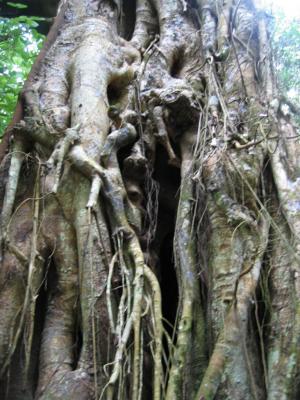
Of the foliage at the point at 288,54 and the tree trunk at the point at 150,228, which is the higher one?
the foliage at the point at 288,54

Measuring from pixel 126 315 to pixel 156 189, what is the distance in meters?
0.84

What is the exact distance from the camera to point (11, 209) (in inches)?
90.0

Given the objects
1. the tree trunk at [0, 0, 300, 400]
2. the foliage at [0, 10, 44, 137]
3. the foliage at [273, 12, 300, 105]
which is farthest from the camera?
the foliage at [0, 10, 44, 137]

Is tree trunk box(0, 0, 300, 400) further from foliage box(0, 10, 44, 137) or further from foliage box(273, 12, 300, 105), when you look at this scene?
foliage box(0, 10, 44, 137)

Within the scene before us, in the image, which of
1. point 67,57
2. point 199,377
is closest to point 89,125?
point 67,57

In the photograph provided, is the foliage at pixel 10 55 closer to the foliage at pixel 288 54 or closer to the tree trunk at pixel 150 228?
the tree trunk at pixel 150 228

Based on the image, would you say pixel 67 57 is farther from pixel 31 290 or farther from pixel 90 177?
pixel 31 290

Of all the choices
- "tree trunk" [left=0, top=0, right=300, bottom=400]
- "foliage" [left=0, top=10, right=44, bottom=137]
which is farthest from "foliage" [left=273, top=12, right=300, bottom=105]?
"foliage" [left=0, top=10, right=44, bottom=137]

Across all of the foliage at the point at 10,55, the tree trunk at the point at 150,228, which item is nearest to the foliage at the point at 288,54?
the tree trunk at the point at 150,228

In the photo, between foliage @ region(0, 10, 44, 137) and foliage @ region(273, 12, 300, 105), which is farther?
foliage @ region(0, 10, 44, 137)

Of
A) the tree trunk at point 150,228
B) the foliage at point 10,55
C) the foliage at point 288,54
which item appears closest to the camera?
the tree trunk at point 150,228

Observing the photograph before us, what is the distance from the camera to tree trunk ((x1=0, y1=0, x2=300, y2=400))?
1844 millimetres

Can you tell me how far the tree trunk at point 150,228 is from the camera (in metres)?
1.84

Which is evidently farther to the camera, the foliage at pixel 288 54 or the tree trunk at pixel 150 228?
the foliage at pixel 288 54
